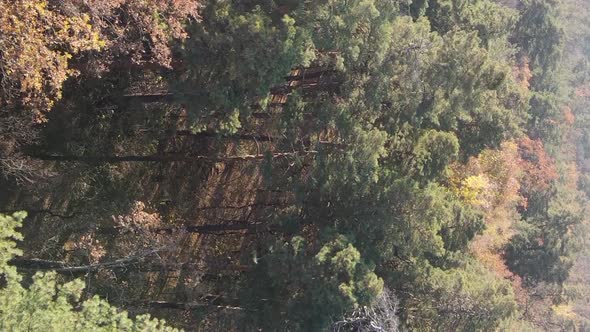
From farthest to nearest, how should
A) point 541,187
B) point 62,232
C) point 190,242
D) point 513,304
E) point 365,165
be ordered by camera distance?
point 541,187 < point 190,242 < point 62,232 < point 513,304 < point 365,165

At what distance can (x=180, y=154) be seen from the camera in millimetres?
22344

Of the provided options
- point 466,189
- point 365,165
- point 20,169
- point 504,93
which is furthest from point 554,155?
point 20,169

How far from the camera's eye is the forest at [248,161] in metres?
14.2

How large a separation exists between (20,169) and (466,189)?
726 inches

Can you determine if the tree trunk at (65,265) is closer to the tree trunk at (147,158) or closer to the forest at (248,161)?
Result: the forest at (248,161)

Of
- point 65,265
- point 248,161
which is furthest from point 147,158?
point 65,265

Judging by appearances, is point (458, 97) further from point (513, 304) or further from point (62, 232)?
point (62, 232)

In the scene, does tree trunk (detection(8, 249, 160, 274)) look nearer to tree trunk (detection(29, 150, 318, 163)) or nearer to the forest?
the forest

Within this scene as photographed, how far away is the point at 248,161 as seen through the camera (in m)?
23.0

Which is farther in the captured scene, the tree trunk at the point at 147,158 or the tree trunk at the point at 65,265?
the tree trunk at the point at 147,158

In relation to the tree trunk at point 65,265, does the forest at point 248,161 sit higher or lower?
higher

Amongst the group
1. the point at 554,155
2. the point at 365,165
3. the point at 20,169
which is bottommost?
the point at 20,169

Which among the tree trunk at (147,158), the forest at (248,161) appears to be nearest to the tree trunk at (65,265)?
the forest at (248,161)

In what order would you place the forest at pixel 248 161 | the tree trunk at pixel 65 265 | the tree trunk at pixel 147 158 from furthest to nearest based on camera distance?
the tree trunk at pixel 147 158
the tree trunk at pixel 65 265
the forest at pixel 248 161
